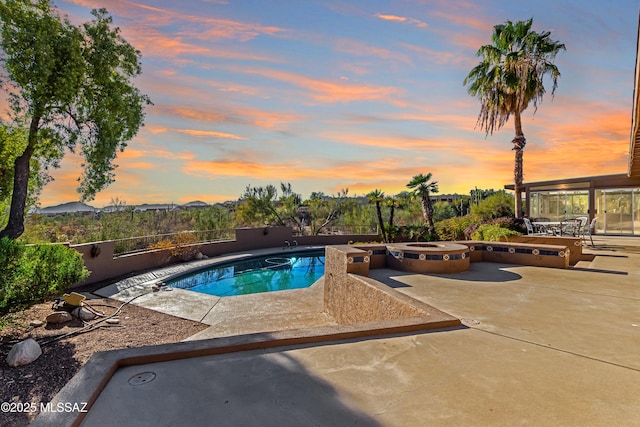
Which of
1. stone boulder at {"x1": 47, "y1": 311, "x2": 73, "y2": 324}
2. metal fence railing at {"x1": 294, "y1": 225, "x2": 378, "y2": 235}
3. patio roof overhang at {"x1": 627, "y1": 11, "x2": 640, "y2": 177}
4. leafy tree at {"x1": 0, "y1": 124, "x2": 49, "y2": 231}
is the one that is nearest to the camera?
patio roof overhang at {"x1": 627, "y1": 11, "x2": 640, "y2": 177}

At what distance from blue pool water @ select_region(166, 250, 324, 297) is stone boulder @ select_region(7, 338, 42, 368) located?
5529 mm

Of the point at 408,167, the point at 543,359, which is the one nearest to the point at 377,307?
the point at 543,359

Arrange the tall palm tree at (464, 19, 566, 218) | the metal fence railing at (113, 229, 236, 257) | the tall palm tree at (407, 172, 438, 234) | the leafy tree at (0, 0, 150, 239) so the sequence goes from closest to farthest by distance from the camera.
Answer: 1. the leafy tree at (0, 0, 150, 239)
2. the metal fence railing at (113, 229, 236, 257)
3. the tall palm tree at (464, 19, 566, 218)
4. the tall palm tree at (407, 172, 438, 234)

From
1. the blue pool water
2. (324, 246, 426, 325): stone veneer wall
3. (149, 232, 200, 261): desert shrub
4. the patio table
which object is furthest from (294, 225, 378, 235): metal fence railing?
(324, 246, 426, 325): stone veneer wall

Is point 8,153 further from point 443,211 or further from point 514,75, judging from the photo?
point 443,211

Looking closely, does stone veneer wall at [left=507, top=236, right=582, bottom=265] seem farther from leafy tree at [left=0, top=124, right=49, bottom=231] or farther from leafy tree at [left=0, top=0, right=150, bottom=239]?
leafy tree at [left=0, top=124, right=49, bottom=231]

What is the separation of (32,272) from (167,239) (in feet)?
23.9

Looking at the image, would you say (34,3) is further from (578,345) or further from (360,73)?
(578,345)

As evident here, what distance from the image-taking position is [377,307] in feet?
15.3

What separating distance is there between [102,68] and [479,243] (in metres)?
10.2

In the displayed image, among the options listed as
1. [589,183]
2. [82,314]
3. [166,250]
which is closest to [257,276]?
[166,250]

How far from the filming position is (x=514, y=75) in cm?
1120

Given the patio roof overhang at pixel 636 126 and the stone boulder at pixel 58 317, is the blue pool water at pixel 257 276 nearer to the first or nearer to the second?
the stone boulder at pixel 58 317

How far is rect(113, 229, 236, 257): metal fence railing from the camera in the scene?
10.9 meters
